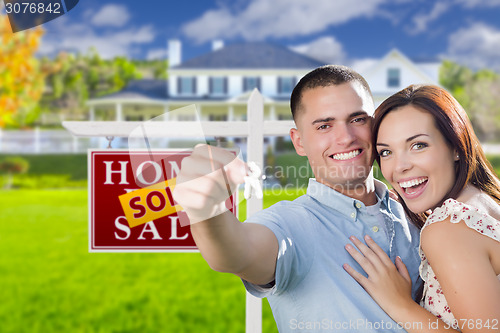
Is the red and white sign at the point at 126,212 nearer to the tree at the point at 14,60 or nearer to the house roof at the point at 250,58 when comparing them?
the tree at the point at 14,60

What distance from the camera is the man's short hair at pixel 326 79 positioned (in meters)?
1.19

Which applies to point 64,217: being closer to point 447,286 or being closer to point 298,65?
point 447,286

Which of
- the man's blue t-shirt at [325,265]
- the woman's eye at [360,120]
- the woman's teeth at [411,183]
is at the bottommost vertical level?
the man's blue t-shirt at [325,265]

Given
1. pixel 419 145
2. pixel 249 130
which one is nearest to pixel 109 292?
pixel 249 130

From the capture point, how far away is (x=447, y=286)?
3.41 ft

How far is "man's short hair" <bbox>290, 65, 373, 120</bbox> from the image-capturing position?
1186 millimetres

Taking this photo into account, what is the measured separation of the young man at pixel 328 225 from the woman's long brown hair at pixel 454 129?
3.0 inches

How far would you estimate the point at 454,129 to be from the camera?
1134mm

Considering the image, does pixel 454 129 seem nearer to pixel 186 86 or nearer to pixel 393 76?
pixel 393 76

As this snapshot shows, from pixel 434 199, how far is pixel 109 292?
383 centimetres

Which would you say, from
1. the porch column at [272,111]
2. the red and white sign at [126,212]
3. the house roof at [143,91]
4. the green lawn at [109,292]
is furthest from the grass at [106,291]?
the house roof at [143,91]

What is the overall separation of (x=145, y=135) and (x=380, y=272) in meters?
0.80

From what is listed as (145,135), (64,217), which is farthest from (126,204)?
(64,217)

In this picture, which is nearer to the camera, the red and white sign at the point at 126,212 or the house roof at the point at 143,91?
the red and white sign at the point at 126,212
